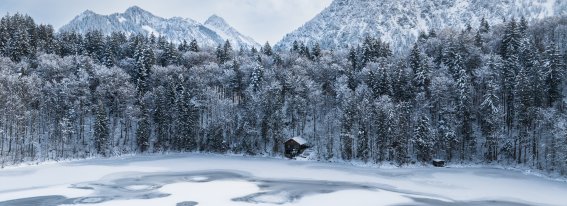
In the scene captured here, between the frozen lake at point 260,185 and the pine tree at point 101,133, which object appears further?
the pine tree at point 101,133

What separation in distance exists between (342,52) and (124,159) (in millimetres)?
67839

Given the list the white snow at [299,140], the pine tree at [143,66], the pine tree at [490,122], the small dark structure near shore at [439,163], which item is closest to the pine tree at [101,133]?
the pine tree at [143,66]

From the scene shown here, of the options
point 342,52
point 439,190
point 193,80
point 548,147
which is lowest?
point 439,190

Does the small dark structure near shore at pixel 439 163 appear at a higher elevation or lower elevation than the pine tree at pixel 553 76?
lower

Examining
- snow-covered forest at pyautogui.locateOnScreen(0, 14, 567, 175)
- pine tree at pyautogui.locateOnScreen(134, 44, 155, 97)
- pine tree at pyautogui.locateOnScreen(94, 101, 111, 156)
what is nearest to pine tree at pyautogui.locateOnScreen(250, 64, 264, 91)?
snow-covered forest at pyautogui.locateOnScreen(0, 14, 567, 175)

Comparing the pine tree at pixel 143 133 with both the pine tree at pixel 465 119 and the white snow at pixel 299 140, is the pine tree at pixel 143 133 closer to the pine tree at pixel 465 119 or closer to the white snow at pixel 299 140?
the white snow at pixel 299 140

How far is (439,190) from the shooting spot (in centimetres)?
4553

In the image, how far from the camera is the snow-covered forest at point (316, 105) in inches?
2584

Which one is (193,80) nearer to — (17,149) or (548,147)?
(17,149)

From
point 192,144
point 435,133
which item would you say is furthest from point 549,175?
point 192,144

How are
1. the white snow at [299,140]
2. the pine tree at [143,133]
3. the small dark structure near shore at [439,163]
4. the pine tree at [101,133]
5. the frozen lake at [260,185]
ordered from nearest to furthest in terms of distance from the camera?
the frozen lake at [260,185] → the small dark structure near shore at [439,163] → the pine tree at [101,133] → the white snow at [299,140] → the pine tree at [143,133]

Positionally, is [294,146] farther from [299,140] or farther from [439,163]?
[439,163]

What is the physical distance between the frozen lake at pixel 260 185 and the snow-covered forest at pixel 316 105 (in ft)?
25.3

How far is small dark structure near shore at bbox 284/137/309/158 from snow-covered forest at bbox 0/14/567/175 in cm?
218
